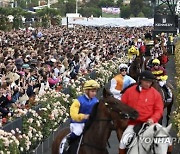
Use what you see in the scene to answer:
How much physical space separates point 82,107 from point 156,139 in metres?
1.61

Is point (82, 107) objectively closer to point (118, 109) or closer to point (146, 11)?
point (118, 109)

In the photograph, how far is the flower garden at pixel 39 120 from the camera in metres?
10.4

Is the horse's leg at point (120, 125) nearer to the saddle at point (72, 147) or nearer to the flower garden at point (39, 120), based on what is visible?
the saddle at point (72, 147)

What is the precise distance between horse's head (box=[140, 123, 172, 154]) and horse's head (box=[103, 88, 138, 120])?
1.11 ft

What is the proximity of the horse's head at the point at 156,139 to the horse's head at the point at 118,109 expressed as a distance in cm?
34

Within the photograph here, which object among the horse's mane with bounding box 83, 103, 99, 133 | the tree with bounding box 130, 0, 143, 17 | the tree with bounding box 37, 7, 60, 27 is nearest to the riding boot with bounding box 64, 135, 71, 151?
the horse's mane with bounding box 83, 103, 99, 133

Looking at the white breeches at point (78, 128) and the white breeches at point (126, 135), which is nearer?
the white breeches at point (126, 135)

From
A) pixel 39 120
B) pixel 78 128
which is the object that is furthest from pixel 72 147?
pixel 39 120

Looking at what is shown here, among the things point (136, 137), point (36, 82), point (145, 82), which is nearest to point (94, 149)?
point (136, 137)

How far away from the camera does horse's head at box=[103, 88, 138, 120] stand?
8.55 meters

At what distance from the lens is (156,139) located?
852cm

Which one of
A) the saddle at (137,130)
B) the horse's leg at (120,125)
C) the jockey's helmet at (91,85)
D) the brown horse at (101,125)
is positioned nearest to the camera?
the brown horse at (101,125)

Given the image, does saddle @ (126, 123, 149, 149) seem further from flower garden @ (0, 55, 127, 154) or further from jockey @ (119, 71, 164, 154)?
flower garden @ (0, 55, 127, 154)

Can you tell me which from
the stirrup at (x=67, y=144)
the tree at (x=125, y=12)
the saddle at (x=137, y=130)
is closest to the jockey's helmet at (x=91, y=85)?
the saddle at (x=137, y=130)
